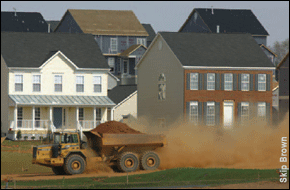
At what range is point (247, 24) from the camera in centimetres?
9500

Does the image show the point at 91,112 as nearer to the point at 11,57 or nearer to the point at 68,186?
the point at 11,57

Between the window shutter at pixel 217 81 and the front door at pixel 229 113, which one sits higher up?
the window shutter at pixel 217 81

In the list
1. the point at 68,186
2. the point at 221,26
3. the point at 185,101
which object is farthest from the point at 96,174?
the point at 221,26

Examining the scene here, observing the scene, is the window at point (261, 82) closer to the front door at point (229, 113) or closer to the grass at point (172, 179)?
the front door at point (229, 113)

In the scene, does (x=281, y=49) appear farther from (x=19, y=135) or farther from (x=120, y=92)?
(x=19, y=135)

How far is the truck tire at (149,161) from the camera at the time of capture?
35.7 m

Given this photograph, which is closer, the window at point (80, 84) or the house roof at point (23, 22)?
the window at point (80, 84)

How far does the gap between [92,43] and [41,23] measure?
108 feet

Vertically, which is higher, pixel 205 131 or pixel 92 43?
pixel 92 43

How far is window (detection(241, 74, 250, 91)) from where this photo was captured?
61688 mm

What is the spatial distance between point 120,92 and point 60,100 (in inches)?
555

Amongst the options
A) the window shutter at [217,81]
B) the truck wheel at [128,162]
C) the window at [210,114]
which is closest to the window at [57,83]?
the window at [210,114]

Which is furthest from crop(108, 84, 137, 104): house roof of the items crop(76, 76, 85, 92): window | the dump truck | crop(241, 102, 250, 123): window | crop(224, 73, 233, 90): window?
the dump truck

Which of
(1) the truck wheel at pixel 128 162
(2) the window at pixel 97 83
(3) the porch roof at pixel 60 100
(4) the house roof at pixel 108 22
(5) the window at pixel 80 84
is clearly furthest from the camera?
(4) the house roof at pixel 108 22
